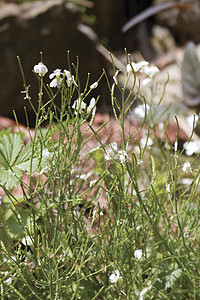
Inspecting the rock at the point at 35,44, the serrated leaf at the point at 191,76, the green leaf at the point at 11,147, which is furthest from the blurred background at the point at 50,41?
the green leaf at the point at 11,147

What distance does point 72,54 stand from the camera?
2676 mm

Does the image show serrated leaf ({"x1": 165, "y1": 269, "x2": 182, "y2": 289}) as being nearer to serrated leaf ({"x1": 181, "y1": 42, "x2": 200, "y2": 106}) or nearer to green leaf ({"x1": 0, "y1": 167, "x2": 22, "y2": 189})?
green leaf ({"x1": 0, "y1": 167, "x2": 22, "y2": 189})

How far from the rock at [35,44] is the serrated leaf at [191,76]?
2.14ft

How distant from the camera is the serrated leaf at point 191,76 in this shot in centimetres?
213

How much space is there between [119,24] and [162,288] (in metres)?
3.02

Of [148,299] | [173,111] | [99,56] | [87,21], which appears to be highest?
[87,21]

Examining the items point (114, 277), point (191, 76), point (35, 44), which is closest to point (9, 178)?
point (114, 277)

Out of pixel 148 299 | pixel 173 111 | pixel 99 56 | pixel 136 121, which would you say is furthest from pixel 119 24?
pixel 148 299

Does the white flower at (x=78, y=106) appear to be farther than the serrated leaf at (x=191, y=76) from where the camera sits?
No

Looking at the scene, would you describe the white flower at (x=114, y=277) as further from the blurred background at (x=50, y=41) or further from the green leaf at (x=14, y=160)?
the blurred background at (x=50, y=41)

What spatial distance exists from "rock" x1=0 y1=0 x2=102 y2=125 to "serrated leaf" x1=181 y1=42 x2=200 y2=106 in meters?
0.65

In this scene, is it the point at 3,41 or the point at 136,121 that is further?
the point at 3,41

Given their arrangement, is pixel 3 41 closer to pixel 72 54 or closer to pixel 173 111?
pixel 72 54

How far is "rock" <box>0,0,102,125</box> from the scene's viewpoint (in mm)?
2457
